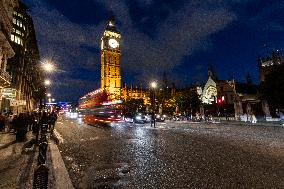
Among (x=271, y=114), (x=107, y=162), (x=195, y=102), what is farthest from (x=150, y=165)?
(x=195, y=102)

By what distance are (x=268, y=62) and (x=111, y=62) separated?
77.9 metres

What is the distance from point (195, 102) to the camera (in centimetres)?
6209

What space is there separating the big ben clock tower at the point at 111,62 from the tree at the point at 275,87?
270 feet

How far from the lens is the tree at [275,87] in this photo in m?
35.5

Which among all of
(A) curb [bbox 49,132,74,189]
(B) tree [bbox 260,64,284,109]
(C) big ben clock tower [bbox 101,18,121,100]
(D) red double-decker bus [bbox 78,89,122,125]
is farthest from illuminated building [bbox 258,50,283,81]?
(C) big ben clock tower [bbox 101,18,121,100]

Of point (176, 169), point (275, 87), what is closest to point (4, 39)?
point (176, 169)

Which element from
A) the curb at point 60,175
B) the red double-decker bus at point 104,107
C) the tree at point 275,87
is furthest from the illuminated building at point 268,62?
the curb at point 60,175

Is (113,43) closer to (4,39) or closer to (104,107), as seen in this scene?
(104,107)

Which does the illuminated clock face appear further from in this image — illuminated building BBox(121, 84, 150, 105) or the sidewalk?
the sidewalk

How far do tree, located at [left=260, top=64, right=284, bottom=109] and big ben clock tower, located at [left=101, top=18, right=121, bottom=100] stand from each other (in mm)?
82324

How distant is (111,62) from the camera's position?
12175cm

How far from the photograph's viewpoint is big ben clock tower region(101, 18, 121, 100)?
117m

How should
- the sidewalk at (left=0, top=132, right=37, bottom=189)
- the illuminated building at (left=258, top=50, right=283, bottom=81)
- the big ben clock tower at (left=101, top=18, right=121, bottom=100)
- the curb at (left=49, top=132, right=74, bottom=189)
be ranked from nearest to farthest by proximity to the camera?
the curb at (left=49, top=132, right=74, bottom=189)
the sidewalk at (left=0, top=132, right=37, bottom=189)
the illuminated building at (left=258, top=50, right=283, bottom=81)
the big ben clock tower at (left=101, top=18, right=121, bottom=100)

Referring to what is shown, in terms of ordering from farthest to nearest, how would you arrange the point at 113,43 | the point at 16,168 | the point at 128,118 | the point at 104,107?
the point at 113,43
the point at 128,118
the point at 104,107
the point at 16,168
